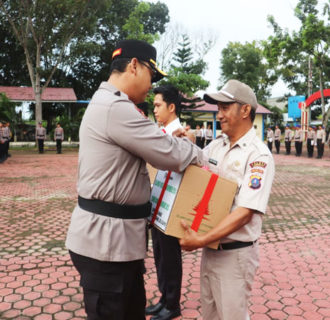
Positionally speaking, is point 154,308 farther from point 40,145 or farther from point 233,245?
point 40,145

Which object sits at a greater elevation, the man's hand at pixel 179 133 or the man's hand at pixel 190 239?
the man's hand at pixel 179 133

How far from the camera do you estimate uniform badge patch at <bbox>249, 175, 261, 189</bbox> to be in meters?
1.81

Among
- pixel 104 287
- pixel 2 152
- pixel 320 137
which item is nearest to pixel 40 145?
pixel 2 152

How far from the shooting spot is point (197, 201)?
1778 millimetres

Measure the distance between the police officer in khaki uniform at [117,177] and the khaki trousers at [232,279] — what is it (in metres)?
0.44

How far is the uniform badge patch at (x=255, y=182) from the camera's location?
1.81m

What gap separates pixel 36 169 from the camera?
44.8 ft

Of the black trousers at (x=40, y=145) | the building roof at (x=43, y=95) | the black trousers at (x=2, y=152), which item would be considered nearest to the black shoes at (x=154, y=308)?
the black trousers at (x=2, y=152)

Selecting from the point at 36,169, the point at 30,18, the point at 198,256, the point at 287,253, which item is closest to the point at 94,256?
the point at 198,256

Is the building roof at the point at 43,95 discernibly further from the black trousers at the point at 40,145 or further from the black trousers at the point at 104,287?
the black trousers at the point at 104,287

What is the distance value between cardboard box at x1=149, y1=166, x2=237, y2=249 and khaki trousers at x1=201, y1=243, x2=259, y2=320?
170 mm

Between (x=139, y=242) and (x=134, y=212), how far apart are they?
17cm

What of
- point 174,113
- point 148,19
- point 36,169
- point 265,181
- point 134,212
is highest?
point 148,19

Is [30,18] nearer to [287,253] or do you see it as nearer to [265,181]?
[287,253]
